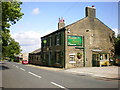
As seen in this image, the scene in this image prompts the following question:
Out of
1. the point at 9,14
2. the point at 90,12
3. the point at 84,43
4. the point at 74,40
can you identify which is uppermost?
the point at 90,12

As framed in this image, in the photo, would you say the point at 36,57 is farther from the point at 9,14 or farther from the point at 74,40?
the point at 9,14

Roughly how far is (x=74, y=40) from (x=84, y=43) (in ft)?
6.99

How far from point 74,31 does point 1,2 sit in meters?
13.6

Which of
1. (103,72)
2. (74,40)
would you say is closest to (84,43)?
(74,40)

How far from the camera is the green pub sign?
2739cm

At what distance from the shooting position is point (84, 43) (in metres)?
28.6

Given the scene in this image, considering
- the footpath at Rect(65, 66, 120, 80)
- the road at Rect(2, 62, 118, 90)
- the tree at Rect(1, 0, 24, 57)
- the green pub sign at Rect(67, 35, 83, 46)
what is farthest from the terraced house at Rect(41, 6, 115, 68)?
the road at Rect(2, 62, 118, 90)

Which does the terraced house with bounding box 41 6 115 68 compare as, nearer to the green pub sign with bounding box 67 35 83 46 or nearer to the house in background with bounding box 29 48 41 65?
the green pub sign with bounding box 67 35 83 46

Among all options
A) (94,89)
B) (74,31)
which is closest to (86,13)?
(74,31)

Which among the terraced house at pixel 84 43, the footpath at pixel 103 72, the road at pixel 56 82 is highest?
the terraced house at pixel 84 43

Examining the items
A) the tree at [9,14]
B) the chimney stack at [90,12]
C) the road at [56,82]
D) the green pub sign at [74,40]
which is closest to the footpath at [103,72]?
the road at [56,82]

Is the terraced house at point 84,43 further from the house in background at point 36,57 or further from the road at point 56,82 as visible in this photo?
the road at point 56,82

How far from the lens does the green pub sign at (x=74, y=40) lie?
27.4 m

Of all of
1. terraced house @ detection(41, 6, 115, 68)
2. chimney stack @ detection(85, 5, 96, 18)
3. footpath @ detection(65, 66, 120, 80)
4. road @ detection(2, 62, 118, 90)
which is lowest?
footpath @ detection(65, 66, 120, 80)
